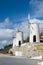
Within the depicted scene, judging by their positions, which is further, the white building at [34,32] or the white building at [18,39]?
the white building at [18,39]

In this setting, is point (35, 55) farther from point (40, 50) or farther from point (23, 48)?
point (23, 48)

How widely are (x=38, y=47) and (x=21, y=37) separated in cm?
1186

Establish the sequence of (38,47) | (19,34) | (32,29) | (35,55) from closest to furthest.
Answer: (35,55) < (38,47) < (32,29) < (19,34)

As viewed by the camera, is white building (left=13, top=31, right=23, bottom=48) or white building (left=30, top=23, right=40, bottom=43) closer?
white building (left=30, top=23, right=40, bottom=43)

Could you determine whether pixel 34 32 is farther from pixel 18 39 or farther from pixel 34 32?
pixel 18 39

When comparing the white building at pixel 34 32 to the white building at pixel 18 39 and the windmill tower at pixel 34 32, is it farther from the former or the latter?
the white building at pixel 18 39

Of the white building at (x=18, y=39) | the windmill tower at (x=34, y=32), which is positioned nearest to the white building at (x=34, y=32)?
the windmill tower at (x=34, y=32)

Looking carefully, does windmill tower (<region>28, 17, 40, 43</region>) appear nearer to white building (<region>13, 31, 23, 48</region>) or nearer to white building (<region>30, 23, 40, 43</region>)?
white building (<region>30, 23, 40, 43</region>)

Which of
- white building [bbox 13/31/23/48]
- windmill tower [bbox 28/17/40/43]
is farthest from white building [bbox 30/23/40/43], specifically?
white building [bbox 13/31/23/48]

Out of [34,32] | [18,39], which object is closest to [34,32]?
[34,32]

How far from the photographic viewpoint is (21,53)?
42.5m

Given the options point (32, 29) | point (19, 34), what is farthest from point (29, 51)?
point (19, 34)

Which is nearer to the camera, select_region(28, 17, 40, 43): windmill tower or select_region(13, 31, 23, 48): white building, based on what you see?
select_region(28, 17, 40, 43): windmill tower

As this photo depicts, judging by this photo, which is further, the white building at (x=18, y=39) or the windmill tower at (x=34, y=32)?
the white building at (x=18, y=39)
